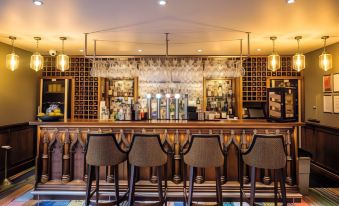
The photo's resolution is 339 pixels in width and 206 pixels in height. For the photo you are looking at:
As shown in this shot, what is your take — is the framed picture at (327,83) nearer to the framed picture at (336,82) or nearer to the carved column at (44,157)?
the framed picture at (336,82)

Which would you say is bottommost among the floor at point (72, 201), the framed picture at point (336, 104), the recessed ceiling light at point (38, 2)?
the floor at point (72, 201)

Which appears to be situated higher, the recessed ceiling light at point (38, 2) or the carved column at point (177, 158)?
the recessed ceiling light at point (38, 2)

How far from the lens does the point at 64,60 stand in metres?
4.52

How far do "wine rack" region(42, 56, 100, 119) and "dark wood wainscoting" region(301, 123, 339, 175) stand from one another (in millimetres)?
5398

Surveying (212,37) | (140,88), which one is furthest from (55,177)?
(212,37)

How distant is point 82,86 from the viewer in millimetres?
6527

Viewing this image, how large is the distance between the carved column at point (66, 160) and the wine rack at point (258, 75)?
14.7 feet

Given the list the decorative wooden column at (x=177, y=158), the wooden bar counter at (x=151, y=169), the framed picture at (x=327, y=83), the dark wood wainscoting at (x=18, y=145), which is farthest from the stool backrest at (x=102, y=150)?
the framed picture at (x=327, y=83)

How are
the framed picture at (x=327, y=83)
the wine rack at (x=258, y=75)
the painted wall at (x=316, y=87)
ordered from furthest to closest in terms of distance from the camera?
the wine rack at (x=258, y=75) < the framed picture at (x=327, y=83) < the painted wall at (x=316, y=87)

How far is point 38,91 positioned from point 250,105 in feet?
18.6

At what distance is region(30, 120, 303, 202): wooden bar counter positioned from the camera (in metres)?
3.77

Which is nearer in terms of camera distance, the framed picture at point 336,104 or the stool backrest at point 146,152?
the stool backrest at point 146,152

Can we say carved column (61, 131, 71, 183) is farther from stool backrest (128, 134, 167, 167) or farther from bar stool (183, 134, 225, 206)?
bar stool (183, 134, 225, 206)

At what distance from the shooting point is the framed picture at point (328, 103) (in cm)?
517
